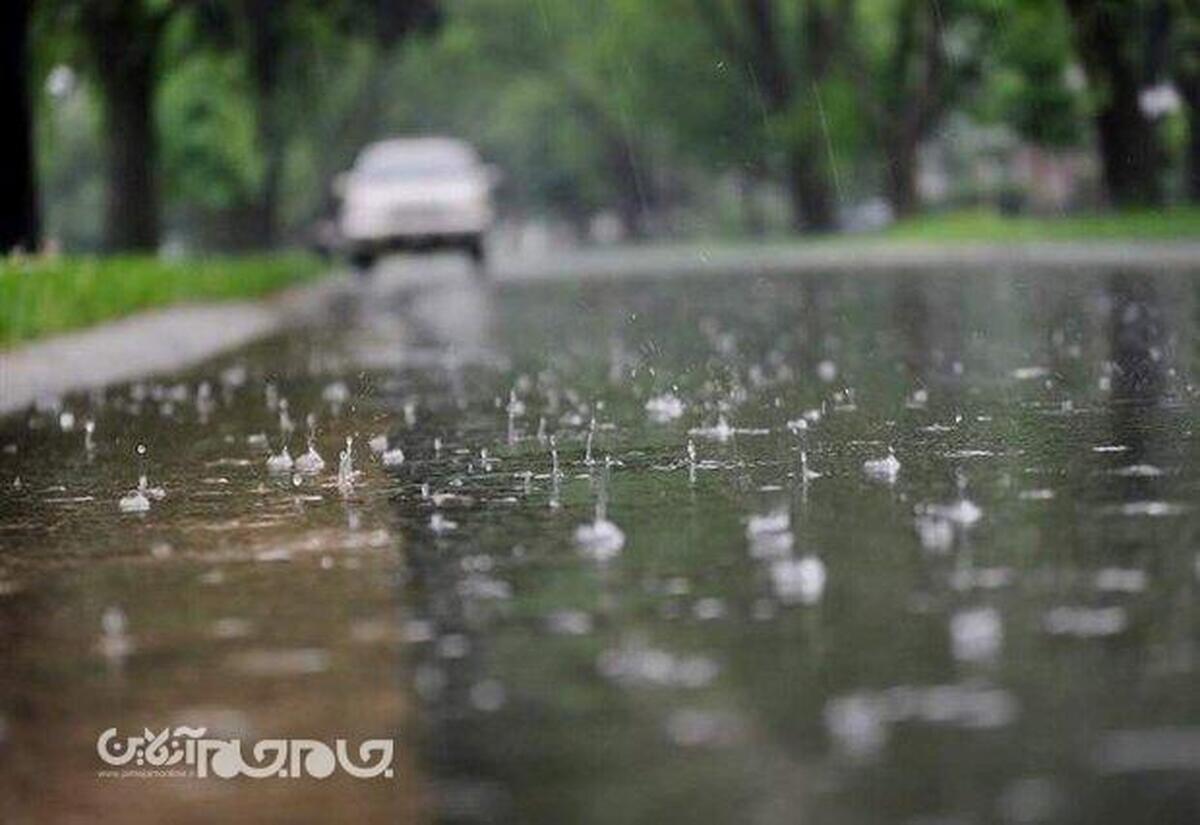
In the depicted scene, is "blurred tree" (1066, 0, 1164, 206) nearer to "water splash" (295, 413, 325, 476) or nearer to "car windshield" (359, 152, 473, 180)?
"car windshield" (359, 152, 473, 180)

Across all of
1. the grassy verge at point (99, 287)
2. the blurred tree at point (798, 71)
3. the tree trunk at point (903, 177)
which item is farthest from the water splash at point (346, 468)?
the blurred tree at point (798, 71)

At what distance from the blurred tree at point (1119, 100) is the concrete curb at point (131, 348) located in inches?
583

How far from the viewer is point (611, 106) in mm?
94250

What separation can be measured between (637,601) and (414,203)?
130 feet

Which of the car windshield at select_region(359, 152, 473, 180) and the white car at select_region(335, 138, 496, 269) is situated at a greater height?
the car windshield at select_region(359, 152, 473, 180)

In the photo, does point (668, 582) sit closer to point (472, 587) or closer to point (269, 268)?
point (472, 587)

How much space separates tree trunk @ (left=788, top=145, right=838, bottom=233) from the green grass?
451 inches

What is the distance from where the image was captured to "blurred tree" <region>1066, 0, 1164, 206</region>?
43125 mm

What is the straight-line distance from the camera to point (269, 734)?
18.7 ft

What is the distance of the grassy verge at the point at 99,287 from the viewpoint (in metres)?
21.9

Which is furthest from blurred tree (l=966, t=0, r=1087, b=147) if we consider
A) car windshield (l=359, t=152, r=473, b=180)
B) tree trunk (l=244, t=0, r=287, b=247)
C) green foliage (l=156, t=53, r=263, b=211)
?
tree trunk (l=244, t=0, r=287, b=247)

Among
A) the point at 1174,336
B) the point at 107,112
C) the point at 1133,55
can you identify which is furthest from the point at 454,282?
the point at 1174,336

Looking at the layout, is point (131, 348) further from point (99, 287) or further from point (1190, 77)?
point (1190, 77)

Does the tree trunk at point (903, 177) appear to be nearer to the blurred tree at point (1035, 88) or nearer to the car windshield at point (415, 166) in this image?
the blurred tree at point (1035, 88)
